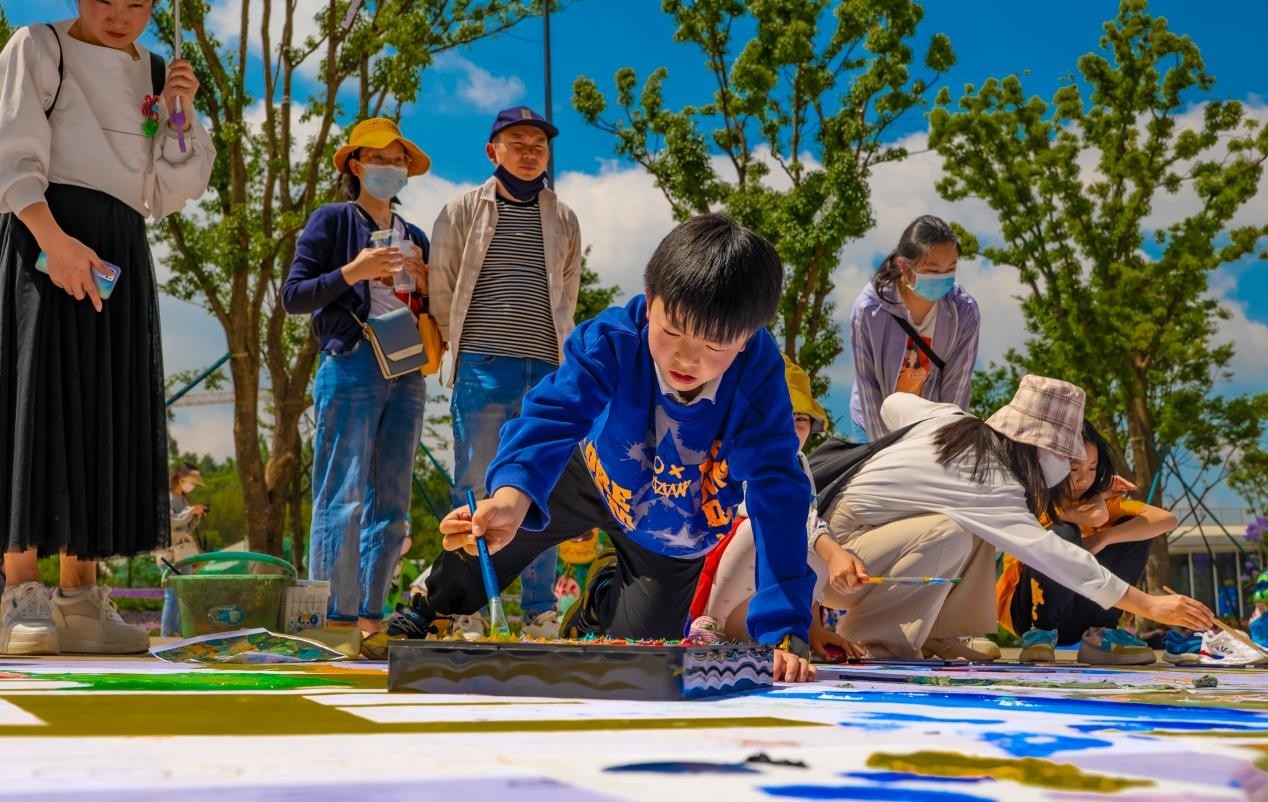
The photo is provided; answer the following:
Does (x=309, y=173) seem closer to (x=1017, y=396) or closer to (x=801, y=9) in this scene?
(x=801, y=9)

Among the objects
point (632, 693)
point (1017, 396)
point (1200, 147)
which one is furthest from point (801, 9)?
point (632, 693)

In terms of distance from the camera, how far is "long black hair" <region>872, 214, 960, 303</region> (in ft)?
16.1

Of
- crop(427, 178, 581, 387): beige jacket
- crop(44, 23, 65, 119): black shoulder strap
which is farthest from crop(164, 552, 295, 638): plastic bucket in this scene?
crop(44, 23, 65, 119): black shoulder strap

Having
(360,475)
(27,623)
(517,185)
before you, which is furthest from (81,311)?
(517,185)

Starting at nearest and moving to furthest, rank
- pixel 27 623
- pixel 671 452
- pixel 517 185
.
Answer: pixel 671 452, pixel 27 623, pixel 517 185

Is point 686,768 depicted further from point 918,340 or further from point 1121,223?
point 1121,223

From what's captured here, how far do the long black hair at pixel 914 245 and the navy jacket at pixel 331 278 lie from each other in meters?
1.84

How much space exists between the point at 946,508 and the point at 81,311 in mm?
2714

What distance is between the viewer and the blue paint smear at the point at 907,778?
42.1 inches

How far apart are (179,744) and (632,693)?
2.64ft

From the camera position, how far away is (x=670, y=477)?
10.0ft

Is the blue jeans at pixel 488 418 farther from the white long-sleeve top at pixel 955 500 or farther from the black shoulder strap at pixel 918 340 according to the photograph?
the black shoulder strap at pixel 918 340

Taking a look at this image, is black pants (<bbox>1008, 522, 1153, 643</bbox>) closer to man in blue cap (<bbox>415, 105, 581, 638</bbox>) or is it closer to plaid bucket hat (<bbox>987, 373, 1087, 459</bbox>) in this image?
plaid bucket hat (<bbox>987, 373, 1087, 459</bbox>)

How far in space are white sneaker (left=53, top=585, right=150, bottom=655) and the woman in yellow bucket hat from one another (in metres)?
0.66
